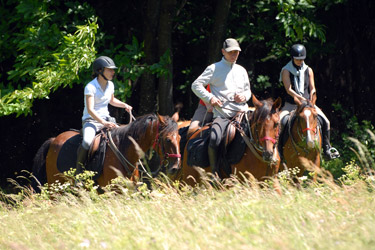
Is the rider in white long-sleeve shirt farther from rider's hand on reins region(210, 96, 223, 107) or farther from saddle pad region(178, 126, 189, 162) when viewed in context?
saddle pad region(178, 126, 189, 162)

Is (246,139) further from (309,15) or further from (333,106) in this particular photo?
(333,106)

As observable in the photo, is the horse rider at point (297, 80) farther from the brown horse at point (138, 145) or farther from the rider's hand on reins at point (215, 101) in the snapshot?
the brown horse at point (138, 145)

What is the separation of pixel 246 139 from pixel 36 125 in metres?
9.16

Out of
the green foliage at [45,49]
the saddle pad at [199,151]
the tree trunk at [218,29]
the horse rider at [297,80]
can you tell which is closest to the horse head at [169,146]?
the saddle pad at [199,151]

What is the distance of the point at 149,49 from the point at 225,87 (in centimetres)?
545

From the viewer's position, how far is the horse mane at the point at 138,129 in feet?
30.4

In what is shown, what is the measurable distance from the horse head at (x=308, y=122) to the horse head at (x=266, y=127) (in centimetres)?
96

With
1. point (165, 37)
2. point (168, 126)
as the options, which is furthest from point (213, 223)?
point (165, 37)

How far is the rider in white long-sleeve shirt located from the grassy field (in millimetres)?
2196

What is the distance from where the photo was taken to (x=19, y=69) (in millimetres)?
13578

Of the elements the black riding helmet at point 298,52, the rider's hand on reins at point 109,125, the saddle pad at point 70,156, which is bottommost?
the saddle pad at point 70,156

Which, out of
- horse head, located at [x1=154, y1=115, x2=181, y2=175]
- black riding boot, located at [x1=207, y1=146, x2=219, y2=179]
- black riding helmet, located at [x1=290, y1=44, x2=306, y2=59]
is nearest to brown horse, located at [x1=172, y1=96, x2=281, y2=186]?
black riding boot, located at [x1=207, y1=146, x2=219, y2=179]

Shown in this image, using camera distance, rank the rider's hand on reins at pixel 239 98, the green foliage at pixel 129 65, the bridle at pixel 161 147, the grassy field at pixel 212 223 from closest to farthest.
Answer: the grassy field at pixel 212 223
the bridle at pixel 161 147
the rider's hand on reins at pixel 239 98
the green foliage at pixel 129 65

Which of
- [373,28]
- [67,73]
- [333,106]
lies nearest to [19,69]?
[67,73]
